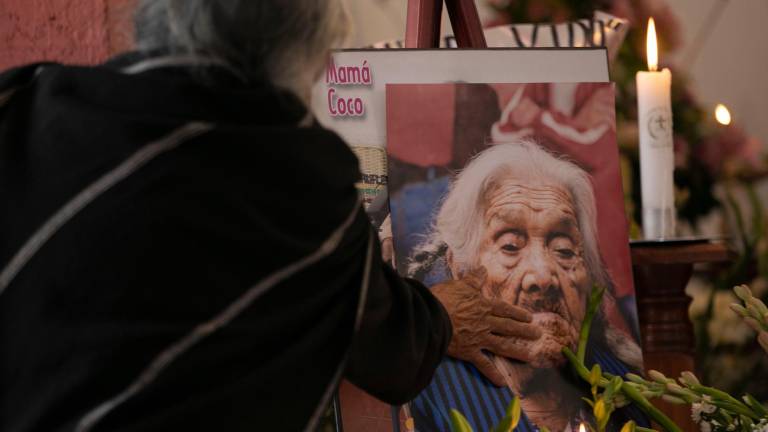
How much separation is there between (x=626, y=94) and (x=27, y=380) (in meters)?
1.90

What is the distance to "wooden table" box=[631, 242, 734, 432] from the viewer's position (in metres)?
1.53

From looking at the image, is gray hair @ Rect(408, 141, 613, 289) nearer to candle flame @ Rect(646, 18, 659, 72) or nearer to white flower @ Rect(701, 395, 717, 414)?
candle flame @ Rect(646, 18, 659, 72)

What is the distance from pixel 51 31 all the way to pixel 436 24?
658mm

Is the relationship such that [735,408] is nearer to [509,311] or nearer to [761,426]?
[761,426]

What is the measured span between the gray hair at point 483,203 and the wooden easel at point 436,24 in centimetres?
20

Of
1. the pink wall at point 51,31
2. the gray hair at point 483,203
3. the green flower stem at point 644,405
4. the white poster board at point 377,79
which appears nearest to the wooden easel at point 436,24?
the white poster board at point 377,79

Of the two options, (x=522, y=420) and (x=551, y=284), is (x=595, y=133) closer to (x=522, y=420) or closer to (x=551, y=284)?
(x=551, y=284)

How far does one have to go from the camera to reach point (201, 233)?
2.74ft

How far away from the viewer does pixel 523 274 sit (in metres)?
1.38

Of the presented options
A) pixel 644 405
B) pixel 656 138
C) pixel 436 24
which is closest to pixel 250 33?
→ pixel 644 405

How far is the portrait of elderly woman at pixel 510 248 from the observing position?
1.33m

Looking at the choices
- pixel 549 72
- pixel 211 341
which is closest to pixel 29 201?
pixel 211 341

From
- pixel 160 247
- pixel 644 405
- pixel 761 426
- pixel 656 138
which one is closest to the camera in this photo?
pixel 160 247

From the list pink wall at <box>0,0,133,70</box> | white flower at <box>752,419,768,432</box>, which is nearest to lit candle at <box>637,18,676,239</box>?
white flower at <box>752,419,768,432</box>
